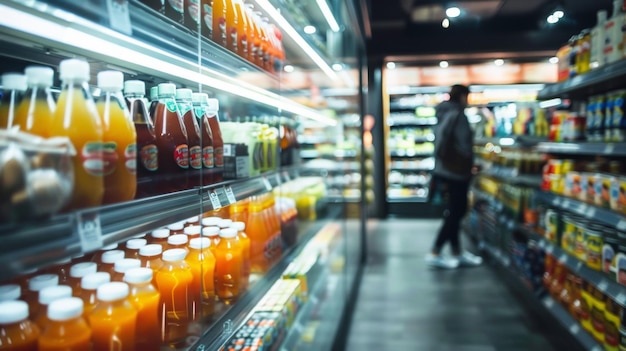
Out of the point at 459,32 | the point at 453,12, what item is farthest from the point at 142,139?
the point at 459,32

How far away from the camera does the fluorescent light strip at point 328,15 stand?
292 cm

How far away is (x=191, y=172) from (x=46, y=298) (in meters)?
0.51

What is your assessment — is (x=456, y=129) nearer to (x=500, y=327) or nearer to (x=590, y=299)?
(x=500, y=327)

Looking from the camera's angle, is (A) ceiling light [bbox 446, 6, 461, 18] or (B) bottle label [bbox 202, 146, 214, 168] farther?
(A) ceiling light [bbox 446, 6, 461, 18]

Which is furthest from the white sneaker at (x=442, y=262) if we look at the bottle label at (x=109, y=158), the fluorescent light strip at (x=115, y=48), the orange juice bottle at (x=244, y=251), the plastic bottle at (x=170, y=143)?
the bottle label at (x=109, y=158)

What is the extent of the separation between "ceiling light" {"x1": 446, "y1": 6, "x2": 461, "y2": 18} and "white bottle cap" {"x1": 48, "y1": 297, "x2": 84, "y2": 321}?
6.81 metres

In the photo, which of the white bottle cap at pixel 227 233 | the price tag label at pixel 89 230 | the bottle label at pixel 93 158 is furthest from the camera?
the white bottle cap at pixel 227 233

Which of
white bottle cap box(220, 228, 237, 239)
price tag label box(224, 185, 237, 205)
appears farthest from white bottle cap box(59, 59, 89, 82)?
white bottle cap box(220, 228, 237, 239)

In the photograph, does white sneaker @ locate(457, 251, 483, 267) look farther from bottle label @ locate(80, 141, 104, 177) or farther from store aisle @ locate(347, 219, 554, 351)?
bottle label @ locate(80, 141, 104, 177)

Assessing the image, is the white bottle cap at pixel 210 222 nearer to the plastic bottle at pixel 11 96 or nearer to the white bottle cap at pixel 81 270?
the white bottle cap at pixel 81 270

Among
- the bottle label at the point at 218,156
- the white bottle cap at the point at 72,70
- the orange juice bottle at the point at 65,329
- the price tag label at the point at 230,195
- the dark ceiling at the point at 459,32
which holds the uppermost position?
the dark ceiling at the point at 459,32

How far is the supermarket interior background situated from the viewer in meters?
0.81

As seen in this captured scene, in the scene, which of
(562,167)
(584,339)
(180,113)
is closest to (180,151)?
(180,113)

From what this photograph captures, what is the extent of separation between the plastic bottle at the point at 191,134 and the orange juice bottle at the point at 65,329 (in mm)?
488
